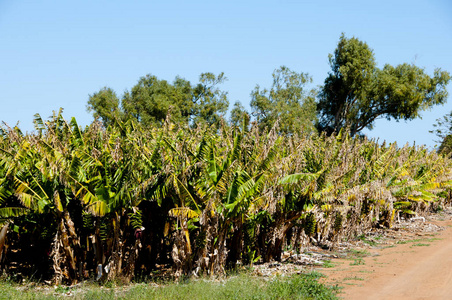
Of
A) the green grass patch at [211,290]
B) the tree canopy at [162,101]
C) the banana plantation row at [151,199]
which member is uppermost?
the tree canopy at [162,101]

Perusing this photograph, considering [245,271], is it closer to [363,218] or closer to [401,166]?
[363,218]

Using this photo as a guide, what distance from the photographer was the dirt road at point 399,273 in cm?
1075

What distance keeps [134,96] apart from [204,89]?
23.3 feet

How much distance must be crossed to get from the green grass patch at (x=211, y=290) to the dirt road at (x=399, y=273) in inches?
33.5

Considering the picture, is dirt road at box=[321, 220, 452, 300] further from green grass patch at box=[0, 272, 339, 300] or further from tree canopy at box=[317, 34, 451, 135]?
tree canopy at box=[317, 34, 451, 135]

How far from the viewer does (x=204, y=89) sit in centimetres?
4725

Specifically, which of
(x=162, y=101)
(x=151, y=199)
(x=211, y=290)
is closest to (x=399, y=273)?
(x=211, y=290)

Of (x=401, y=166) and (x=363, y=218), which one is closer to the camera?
(x=363, y=218)

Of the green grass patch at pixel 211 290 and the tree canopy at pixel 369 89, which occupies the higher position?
the tree canopy at pixel 369 89

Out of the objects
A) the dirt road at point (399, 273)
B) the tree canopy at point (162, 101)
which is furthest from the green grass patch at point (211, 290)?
the tree canopy at point (162, 101)

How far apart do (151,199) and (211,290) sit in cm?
289

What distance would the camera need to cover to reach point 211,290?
33.9 feet

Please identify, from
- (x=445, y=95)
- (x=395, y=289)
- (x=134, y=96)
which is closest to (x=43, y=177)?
(x=395, y=289)

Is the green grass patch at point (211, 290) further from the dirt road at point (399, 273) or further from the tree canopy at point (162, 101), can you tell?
the tree canopy at point (162, 101)
